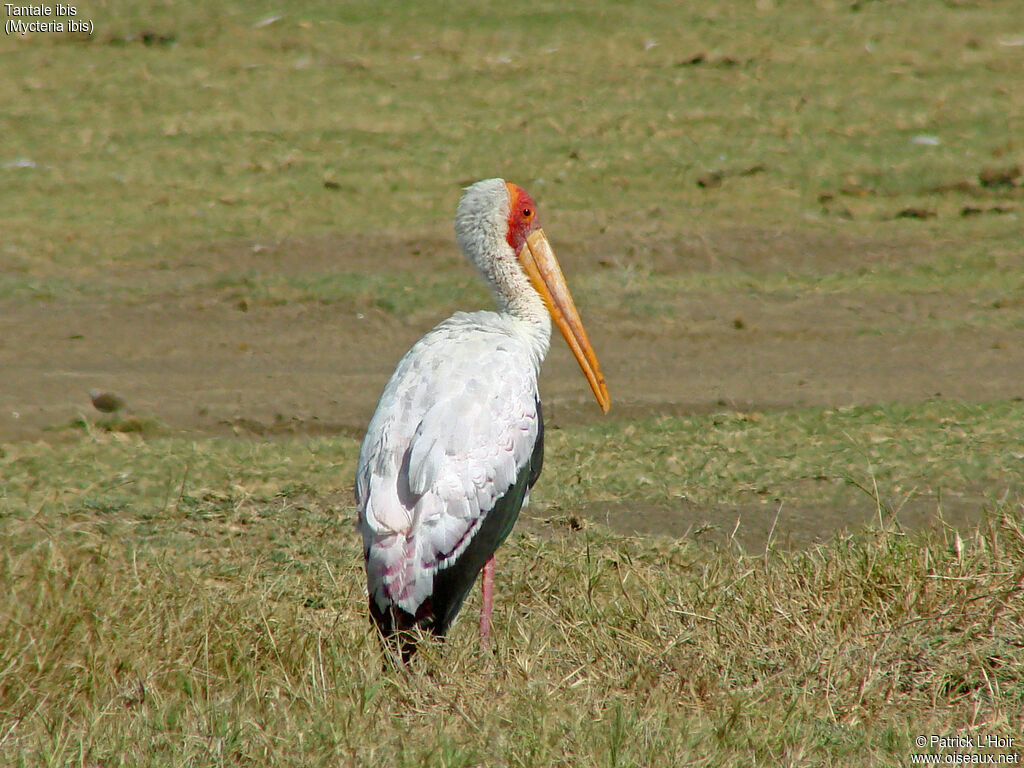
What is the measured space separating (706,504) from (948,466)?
922 millimetres

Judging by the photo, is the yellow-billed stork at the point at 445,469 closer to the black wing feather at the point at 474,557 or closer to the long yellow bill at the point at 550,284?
the black wing feather at the point at 474,557

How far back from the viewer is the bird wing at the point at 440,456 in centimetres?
338

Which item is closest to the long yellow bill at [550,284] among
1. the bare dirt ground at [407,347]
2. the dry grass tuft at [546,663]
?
the dry grass tuft at [546,663]

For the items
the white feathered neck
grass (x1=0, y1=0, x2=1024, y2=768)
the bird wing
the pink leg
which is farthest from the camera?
the white feathered neck

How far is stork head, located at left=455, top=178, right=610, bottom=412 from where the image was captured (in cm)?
423

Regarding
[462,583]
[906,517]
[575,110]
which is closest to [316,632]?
[462,583]

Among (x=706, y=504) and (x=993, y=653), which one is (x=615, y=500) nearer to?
(x=706, y=504)

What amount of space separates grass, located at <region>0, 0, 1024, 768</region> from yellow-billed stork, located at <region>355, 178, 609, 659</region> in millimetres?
155

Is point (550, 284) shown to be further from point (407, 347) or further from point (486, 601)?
point (407, 347)

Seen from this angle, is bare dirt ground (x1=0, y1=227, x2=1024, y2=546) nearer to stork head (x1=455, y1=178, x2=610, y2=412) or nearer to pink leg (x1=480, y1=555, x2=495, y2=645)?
stork head (x1=455, y1=178, x2=610, y2=412)

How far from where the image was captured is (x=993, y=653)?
3.38 m

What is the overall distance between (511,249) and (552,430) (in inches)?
63.6

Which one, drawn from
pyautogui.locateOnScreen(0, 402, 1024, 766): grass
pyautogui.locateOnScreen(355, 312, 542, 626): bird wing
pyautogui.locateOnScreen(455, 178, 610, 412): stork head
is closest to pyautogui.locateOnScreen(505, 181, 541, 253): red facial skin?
pyautogui.locateOnScreen(455, 178, 610, 412): stork head

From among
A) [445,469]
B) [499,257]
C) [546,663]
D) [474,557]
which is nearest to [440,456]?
[445,469]
